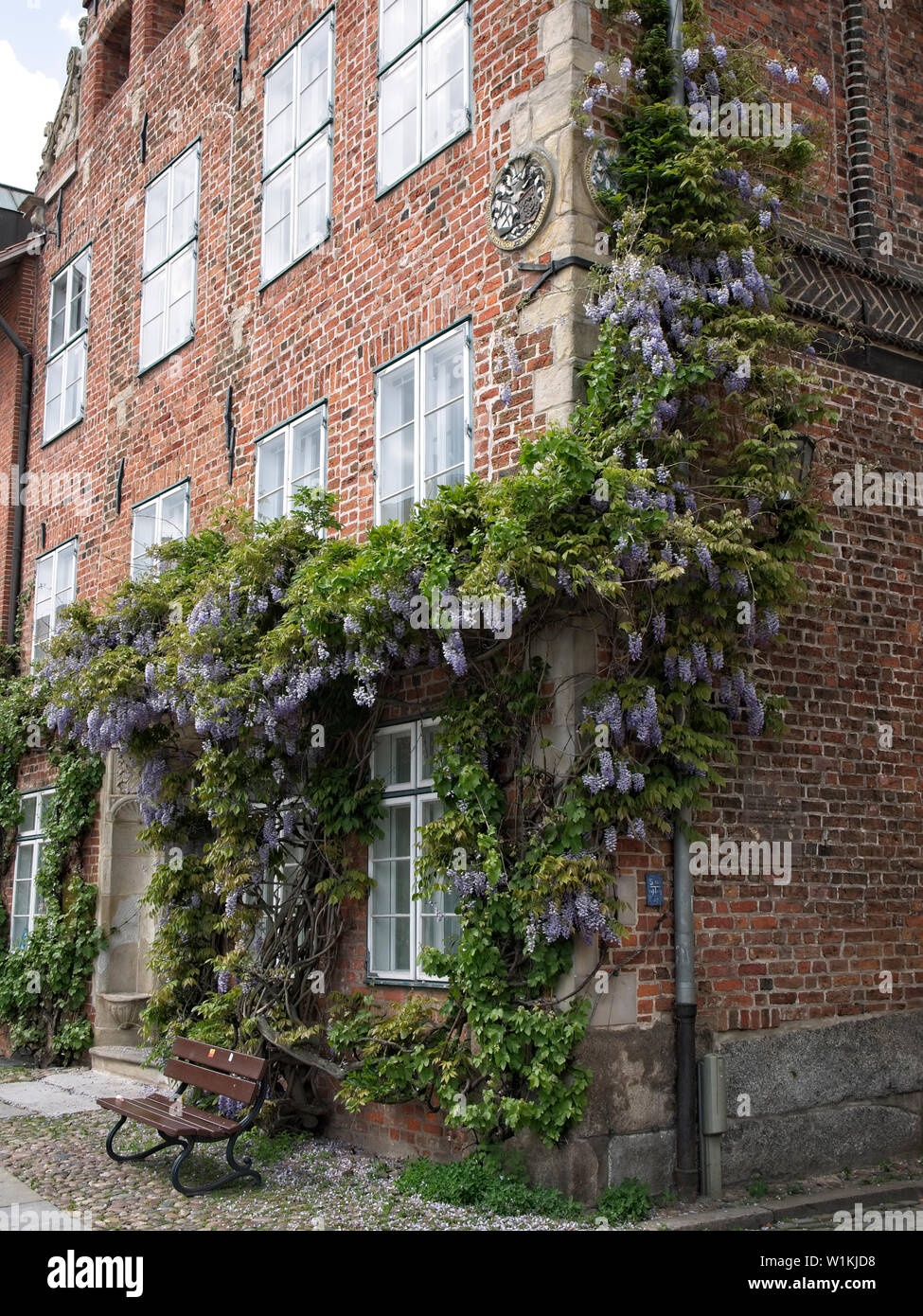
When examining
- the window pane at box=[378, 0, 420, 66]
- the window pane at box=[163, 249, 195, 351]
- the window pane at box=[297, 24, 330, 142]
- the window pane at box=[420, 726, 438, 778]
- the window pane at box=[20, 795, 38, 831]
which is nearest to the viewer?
the window pane at box=[420, 726, 438, 778]

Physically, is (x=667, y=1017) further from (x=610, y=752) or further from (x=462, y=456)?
(x=462, y=456)

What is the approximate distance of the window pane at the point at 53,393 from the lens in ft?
51.7

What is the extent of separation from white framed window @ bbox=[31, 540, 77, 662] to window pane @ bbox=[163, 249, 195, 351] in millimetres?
3133

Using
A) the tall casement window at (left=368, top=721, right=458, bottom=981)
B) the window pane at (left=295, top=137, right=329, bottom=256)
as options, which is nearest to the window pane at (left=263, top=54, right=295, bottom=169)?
the window pane at (left=295, top=137, right=329, bottom=256)

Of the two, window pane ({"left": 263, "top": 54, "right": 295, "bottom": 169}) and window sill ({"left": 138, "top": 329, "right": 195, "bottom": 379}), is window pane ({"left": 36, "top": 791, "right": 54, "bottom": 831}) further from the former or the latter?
window pane ({"left": 263, "top": 54, "right": 295, "bottom": 169})

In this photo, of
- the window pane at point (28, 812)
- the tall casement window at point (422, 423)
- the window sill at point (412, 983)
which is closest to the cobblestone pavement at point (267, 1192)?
the window sill at point (412, 983)

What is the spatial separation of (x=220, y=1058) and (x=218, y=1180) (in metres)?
0.75

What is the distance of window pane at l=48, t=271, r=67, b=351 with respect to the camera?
1589 cm

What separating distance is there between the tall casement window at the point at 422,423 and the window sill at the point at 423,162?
1318mm

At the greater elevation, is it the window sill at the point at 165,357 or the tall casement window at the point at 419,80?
the tall casement window at the point at 419,80

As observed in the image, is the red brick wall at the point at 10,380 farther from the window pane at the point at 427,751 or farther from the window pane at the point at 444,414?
the window pane at the point at 427,751

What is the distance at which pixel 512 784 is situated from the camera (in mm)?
7609

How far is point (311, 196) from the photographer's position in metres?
10.6

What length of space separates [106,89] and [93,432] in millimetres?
4525
